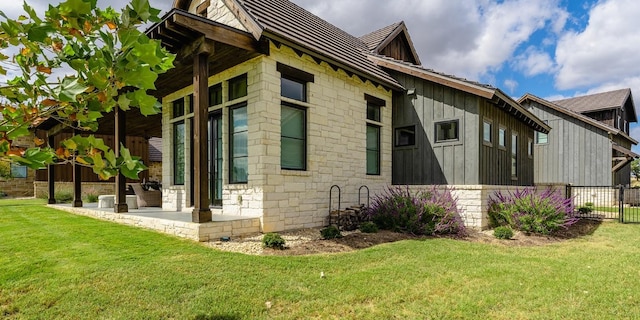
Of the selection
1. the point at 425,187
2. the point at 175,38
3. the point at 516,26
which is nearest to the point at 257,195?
the point at 175,38

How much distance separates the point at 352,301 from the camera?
3.49m

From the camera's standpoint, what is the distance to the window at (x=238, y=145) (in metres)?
7.28

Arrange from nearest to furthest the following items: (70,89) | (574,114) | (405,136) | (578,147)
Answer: (70,89)
(405,136)
(574,114)
(578,147)

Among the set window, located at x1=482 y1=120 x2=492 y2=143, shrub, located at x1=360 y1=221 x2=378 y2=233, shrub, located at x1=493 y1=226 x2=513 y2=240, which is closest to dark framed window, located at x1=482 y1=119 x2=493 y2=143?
window, located at x1=482 y1=120 x2=492 y2=143

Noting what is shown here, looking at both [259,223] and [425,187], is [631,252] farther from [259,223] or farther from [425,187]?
[259,223]

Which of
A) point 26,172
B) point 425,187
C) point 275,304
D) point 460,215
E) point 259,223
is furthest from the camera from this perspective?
point 26,172

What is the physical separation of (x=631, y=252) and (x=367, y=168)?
570cm

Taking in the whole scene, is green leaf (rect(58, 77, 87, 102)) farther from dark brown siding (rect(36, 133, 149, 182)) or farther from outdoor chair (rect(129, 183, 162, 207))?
dark brown siding (rect(36, 133, 149, 182))

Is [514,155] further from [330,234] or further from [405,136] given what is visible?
[330,234]

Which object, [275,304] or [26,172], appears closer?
[275,304]

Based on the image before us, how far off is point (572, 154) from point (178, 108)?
19558mm

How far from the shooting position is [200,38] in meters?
5.96

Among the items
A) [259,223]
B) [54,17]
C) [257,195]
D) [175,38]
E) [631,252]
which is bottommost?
[631,252]

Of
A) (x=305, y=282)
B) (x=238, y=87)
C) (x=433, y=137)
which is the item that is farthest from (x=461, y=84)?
(x=305, y=282)
